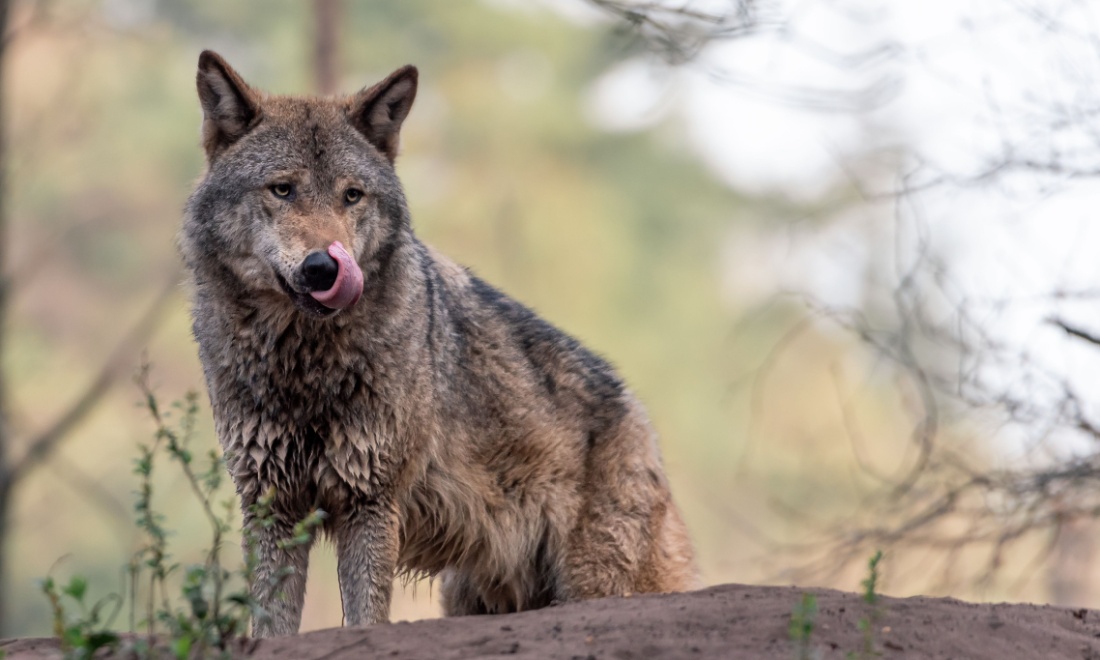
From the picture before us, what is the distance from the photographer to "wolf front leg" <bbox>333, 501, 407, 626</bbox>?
5648 mm

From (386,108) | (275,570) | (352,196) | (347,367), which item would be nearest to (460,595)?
(275,570)

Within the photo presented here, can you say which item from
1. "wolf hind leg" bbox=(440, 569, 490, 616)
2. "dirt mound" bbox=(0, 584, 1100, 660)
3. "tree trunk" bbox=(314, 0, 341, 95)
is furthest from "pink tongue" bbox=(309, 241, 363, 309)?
"tree trunk" bbox=(314, 0, 341, 95)

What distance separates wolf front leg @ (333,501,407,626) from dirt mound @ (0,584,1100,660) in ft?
3.29

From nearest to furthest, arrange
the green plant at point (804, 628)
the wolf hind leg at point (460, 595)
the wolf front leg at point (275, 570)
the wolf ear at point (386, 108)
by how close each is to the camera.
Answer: the green plant at point (804, 628)
the wolf front leg at point (275, 570)
the wolf ear at point (386, 108)
the wolf hind leg at point (460, 595)

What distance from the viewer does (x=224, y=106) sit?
588 cm

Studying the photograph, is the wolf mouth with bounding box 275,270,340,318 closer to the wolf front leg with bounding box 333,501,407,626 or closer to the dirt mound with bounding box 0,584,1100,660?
the wolf front leg with bounding box 333,501,407,626

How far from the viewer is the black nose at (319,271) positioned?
5277mm

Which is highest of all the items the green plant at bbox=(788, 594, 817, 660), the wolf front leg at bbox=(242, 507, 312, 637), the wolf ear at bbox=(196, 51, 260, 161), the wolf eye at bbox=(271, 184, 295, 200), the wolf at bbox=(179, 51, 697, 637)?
the wolf ear at bbox=(196, 51, 260, 161)

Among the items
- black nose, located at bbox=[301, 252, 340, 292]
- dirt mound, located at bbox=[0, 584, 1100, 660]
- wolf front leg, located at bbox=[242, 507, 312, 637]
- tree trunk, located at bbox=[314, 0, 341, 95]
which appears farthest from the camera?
tree trunk, located at bbox=[314, 0, 341, 95]

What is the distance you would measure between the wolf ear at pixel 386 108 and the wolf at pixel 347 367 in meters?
0.01

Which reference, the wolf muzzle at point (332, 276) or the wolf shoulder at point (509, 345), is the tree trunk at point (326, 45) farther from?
the wolf muzzle at point (332, 276)

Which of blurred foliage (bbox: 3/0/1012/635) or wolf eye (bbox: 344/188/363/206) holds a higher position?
blurred foliage (bbox: 3/0/1012/635)

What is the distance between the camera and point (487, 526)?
645 cm

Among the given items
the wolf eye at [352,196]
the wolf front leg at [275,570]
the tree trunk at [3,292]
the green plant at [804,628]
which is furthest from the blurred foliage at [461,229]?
the green plant at [804,628]
